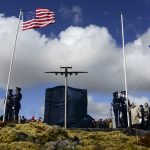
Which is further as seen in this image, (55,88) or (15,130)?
(55,88)

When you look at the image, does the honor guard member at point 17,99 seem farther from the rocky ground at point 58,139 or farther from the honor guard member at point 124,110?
the honor guard member at point 124,110

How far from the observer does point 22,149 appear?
78.6 feet

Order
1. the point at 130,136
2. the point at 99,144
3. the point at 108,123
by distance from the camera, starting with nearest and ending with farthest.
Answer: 1. the point at 99,144
2. the point at 130,136
3. the point at 108,123

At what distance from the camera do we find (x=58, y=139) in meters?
26.6

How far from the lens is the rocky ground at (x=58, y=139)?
24.9 m

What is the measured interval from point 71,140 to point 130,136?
6.56m

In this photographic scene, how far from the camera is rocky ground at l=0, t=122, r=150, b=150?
24938 millimetres

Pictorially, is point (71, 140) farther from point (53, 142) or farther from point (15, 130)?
point (15, 130)

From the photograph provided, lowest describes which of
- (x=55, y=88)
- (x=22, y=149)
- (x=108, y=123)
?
(x=22, y=149)

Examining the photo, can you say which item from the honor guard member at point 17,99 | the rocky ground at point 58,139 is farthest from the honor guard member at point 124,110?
the honor guard member at point 17,99

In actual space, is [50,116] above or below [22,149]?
above

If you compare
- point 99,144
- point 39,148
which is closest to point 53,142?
point 39,148

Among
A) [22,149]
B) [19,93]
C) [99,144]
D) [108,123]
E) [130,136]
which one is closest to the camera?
[22,149]

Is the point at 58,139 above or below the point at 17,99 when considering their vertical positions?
below
